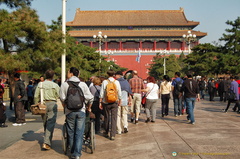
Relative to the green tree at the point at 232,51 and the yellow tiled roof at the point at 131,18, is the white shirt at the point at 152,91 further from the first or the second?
the yellow tiled roof at the point at 131,18

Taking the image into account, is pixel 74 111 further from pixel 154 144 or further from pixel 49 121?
pixel 154 144

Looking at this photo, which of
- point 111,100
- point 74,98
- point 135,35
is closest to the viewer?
point 74,98

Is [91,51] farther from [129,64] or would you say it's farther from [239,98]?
[129,64]

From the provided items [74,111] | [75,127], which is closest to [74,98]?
[74,111]

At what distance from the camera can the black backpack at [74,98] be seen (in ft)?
16.3

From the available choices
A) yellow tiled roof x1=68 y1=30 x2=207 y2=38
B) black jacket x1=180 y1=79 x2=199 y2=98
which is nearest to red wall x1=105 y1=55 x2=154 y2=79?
yellow tiled roof x1=68 y1=30 x2=207 y2=38

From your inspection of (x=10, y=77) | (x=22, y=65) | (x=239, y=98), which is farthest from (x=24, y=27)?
(x=239, y=98)

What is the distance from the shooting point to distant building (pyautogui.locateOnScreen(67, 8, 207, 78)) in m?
49.5

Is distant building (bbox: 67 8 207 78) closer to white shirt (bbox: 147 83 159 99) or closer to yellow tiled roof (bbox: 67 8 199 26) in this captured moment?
yellow tiled roof (bbox: 67 8 199 26)

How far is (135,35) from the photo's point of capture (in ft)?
160

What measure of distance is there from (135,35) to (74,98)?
44589 millimetres

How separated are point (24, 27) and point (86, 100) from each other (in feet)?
16.8

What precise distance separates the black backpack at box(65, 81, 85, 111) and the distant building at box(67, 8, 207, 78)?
44316mm

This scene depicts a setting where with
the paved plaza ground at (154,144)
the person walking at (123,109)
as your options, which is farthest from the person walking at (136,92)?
the person walking at (123,109)
